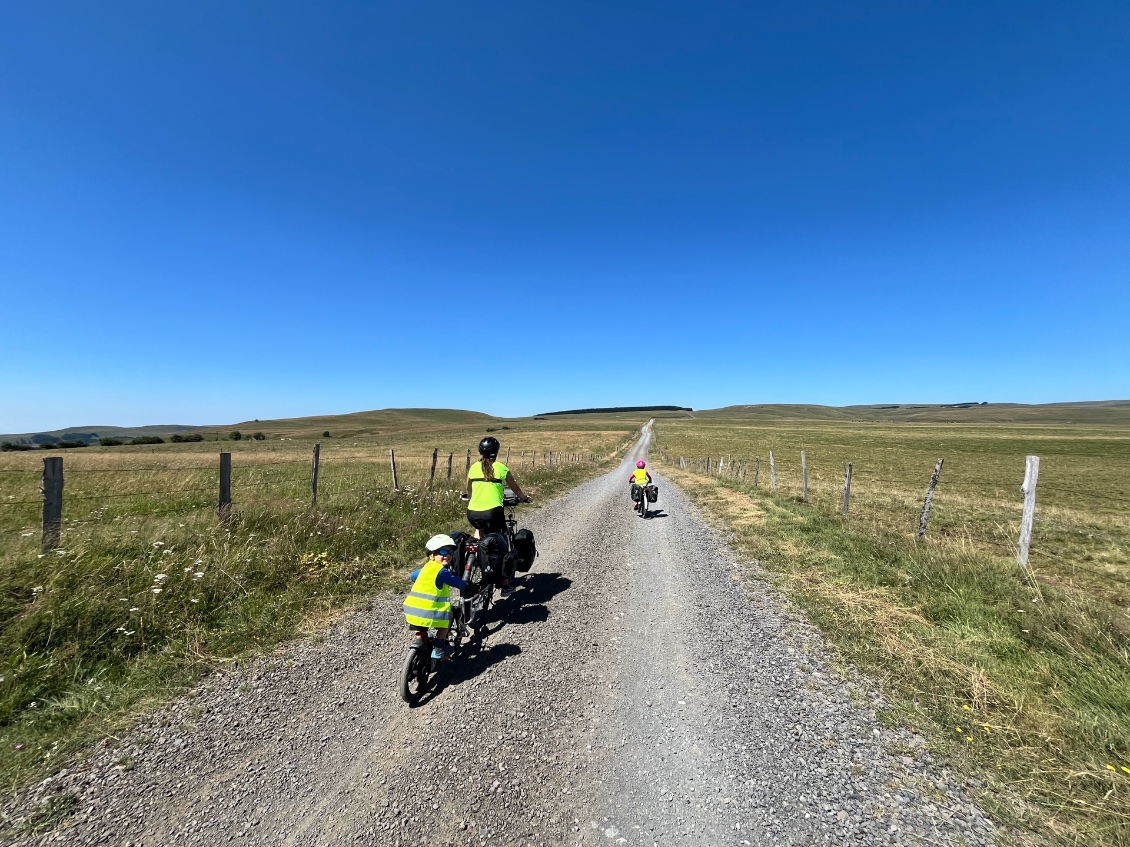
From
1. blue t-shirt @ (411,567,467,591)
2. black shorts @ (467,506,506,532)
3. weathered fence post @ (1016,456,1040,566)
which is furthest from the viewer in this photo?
weathered fence post @ (1016,456,1040,566)

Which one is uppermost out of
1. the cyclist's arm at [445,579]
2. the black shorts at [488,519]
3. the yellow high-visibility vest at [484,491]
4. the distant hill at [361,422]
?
the distant hill at [361,422]

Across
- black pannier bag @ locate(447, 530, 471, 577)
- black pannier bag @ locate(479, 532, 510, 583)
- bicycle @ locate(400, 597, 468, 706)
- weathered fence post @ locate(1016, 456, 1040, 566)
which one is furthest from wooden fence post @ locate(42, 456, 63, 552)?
weathered fence post @ locate(1016, 456, 1040, 566)

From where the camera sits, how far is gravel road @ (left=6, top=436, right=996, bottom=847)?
2.83m

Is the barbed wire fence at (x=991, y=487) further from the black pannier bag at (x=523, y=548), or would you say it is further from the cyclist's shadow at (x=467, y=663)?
the cyclist's shadow at (x=467, y=663)

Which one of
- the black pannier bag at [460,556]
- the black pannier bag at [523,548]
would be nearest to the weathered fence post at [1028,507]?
the black pannier bag at [523,548]

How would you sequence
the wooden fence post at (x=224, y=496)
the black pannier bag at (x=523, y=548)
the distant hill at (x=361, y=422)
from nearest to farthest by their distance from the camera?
the black pannier bag at (x=523, y=548) < the wooden fence post at (x=224, y=496) < the distant hill at (x=361, y=422)

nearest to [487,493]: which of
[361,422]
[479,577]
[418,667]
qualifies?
[479,577]

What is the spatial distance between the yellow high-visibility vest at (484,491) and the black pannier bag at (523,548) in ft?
2.88

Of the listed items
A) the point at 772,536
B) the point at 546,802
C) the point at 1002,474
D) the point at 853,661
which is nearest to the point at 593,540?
the point at 772,536

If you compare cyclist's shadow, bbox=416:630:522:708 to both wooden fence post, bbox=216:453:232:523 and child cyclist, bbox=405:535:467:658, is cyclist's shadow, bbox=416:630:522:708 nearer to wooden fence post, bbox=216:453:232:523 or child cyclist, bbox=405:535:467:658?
child cyclist, bbox=405:535:467:658

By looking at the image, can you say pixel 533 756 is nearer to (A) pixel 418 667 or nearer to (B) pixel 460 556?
(A) pixel 418 667

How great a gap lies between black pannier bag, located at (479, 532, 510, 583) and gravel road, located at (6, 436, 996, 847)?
72 centimetres

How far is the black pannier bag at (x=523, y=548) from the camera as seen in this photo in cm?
720

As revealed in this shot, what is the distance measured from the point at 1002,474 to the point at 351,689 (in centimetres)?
4385
